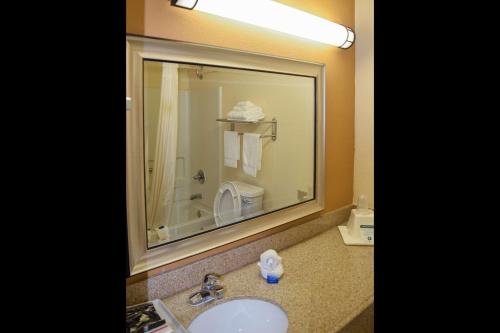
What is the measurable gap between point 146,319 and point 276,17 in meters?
1.23

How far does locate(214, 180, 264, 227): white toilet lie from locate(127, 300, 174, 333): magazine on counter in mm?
404

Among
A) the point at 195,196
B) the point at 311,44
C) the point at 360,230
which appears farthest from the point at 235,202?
the point at 311,44

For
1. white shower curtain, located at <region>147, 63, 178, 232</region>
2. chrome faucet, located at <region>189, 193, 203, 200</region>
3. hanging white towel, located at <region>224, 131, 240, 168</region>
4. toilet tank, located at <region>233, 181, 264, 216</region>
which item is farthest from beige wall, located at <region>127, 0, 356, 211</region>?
chrome faucet, located at <region>189, 193, 203, 200</region>

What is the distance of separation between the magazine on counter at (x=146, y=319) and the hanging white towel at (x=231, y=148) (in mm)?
656

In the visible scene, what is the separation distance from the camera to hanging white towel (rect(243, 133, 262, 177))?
138 cm

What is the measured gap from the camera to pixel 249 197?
134cm

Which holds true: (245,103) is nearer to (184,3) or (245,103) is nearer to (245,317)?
(184,3)

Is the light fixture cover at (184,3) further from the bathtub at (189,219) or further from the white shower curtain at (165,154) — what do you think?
the bathtub at (189,219)

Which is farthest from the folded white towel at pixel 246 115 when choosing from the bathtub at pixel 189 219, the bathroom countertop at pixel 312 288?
the bathroom countertop at pixel 312 288

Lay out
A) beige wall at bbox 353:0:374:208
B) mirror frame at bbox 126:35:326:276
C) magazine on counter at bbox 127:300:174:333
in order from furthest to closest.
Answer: beige wall at bbox 353:0:374:208 → mirror frame at bbox 126:35:326:276 → magazine on counter at bbox 127:300:174:333

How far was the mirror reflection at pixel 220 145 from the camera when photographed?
1.00 m

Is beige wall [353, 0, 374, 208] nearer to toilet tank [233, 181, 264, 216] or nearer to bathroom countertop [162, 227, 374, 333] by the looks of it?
bathroom countertop [162, 227, 374, 333]
